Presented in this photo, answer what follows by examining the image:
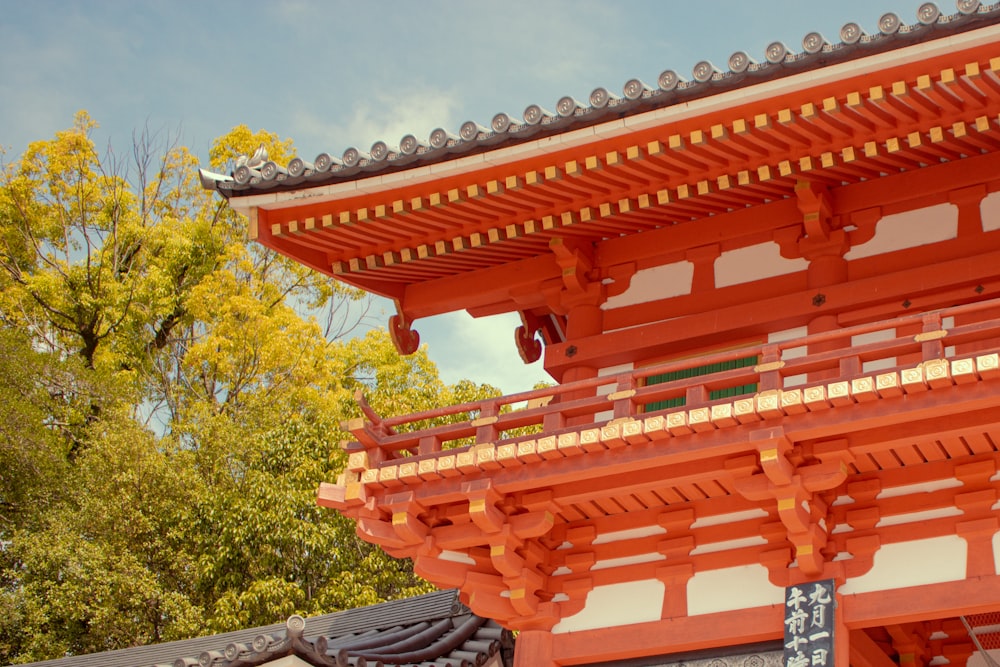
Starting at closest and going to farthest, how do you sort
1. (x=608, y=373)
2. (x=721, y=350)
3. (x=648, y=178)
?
(x=648, y=178) → (x=721, y=350) → (x=608, y=373)

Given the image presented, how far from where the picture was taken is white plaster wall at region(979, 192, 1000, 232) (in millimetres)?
8906

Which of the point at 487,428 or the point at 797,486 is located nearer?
the point at 797,486

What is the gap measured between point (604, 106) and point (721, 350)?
2.18m

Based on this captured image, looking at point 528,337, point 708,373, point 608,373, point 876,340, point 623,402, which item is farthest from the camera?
point 528,337

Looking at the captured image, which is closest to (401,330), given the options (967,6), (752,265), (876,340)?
(752,265)

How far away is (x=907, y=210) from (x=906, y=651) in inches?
140

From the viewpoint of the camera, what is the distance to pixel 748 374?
26.4 ft

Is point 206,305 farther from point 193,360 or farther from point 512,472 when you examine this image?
point 512,472

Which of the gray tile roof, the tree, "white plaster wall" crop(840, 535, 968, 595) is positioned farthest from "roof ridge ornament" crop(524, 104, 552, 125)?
the tree

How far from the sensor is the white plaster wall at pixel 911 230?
29.8 ft

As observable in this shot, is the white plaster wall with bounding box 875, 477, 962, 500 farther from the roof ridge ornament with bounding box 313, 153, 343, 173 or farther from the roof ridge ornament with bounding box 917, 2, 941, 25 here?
the roof ridge ornament with bounding box 313, 153, 343, 173

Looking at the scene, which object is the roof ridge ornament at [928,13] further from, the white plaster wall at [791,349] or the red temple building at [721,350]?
the white plaster wall at [791,349]

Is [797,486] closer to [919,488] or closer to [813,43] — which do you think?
[919,488]

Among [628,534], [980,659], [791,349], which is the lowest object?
[980,659]
